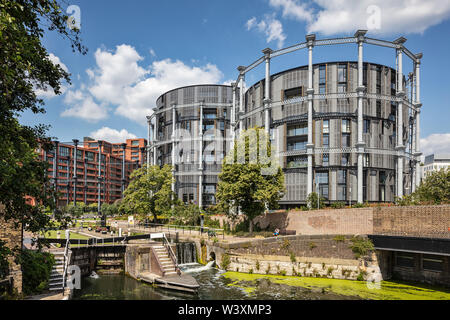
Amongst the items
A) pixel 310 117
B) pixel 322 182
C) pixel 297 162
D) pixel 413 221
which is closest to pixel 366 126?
pixel 310 117

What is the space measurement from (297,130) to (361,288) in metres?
28.8

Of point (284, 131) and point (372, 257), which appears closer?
point (372, 257)

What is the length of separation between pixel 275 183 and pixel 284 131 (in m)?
16.6

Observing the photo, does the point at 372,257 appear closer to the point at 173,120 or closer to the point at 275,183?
the point at 275,183

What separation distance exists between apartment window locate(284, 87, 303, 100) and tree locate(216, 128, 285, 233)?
664 inches

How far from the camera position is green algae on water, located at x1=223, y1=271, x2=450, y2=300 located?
1812 centimetres

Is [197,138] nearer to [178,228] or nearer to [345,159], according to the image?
[178,228]

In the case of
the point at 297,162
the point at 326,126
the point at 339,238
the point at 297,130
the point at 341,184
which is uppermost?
the point at 326,126

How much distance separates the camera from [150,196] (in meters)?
43.5
